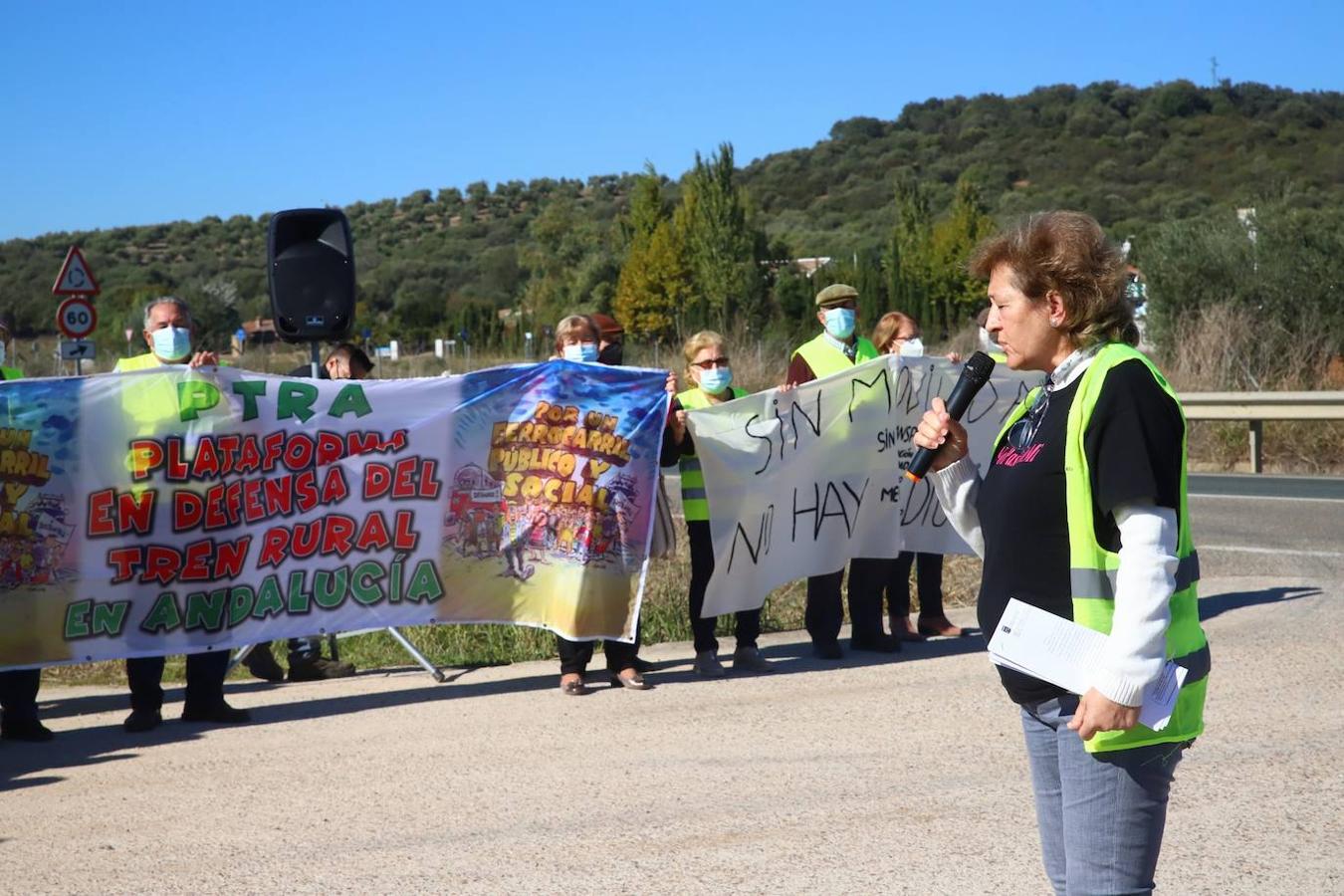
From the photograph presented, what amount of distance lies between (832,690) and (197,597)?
11.7 ft

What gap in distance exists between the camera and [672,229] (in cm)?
4859

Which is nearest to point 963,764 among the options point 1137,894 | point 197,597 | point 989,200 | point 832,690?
point 832,690

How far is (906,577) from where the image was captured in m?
10.2

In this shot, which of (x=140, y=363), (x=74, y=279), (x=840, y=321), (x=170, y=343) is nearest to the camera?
(x=170, y=343)

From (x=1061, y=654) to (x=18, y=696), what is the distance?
6.33 m

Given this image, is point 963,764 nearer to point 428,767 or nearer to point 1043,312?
point 428,767

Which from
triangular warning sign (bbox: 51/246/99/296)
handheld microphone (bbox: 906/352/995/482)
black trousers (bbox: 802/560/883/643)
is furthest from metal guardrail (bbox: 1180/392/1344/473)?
triangular warning sign (bbox: 51/246/99/296)

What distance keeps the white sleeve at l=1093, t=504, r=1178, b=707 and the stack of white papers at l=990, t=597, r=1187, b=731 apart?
44 mm

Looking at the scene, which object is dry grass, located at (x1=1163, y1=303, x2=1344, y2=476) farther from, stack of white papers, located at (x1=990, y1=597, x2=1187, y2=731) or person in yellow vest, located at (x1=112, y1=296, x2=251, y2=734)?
stack of white papers, located at (x1=990, y1=597, x2=1187, y2=731)

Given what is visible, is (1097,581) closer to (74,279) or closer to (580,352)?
(580,352)

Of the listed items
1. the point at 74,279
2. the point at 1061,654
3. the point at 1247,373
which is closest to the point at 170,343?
the point at 1061,654

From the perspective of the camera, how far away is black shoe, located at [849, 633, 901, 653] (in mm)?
9516

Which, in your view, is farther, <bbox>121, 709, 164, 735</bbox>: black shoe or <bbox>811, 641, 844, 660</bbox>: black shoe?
<bbox>811, 641, 844, 660</bbox>: black shoe

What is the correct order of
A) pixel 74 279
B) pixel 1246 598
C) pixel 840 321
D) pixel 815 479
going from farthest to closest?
1. pixel 74 279
2. pixel 1246 598
3. pixel 840 321
4. pixel 815 479
